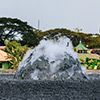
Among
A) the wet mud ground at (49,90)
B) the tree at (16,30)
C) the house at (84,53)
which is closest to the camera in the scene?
the wet mud ground at (49,90)

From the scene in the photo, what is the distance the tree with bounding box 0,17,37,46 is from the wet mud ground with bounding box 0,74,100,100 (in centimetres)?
4052

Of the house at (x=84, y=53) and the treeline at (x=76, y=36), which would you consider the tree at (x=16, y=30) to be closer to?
the treeline at (x=76, y=36)

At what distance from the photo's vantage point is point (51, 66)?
8062 mm

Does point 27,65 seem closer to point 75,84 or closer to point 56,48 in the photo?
point 56,48

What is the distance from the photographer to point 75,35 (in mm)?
53875

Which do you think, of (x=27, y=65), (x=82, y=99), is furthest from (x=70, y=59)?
(x=82, y=99)

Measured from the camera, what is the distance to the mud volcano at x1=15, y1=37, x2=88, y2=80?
26.1ft

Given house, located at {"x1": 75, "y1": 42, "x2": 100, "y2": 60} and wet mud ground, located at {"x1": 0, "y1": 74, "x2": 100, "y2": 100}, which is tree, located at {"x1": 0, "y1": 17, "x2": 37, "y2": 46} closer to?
house, located at {"x1": 75, "y1": 42, "x2": 100, "y2": 60}

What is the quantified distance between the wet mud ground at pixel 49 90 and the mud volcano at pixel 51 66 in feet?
3.90

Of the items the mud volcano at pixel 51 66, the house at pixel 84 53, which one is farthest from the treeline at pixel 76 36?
the mud volcano at pixel 51 66

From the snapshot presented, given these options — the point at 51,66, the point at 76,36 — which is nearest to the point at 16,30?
the point at 76,36

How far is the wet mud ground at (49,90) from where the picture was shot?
574 centimetres

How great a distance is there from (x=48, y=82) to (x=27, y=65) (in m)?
1.80

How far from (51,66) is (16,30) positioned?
40.3 m
